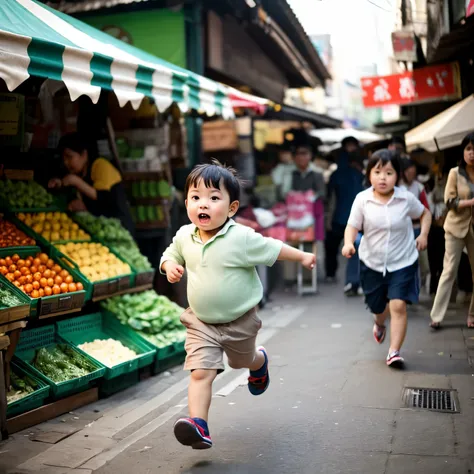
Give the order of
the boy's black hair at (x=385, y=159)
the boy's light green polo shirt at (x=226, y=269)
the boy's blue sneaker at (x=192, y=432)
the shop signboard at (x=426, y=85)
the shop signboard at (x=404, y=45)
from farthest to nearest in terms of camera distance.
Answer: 1. the shop signboard at (x=404, y=45)
2. the shop signboard at (x=426, y=85)
3. the boy's black hair at (x=385, y=159)
4. the boy's light green polo shirt at (x=226, y=269)
5. the boy's blue sneaker at (x=192, y=432)

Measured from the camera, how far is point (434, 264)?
10586 mm

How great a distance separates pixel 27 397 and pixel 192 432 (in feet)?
5.50

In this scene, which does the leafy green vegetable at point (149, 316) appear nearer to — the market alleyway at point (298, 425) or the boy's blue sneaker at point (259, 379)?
the market alleyway at point (298, 425)

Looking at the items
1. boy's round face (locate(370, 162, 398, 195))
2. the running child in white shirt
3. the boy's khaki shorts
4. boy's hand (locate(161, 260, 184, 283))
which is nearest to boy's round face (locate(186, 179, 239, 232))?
boy's hand (locate(161, 260, 184, 283))

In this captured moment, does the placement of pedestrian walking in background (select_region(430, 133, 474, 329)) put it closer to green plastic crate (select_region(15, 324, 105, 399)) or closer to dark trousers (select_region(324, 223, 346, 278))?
green plastic crate (select_region(15, 324, 105, 399))

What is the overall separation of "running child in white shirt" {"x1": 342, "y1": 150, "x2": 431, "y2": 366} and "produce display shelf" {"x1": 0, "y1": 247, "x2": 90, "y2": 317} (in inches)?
96.2

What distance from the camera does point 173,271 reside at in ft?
14.4

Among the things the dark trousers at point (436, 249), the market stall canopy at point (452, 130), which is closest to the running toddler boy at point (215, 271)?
the market stall canopy at point (452, 130)

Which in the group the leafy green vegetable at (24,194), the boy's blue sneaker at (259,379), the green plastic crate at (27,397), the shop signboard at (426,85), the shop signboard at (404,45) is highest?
the shop signboard at (404,45)

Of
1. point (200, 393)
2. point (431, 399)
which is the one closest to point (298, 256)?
point (200, 393)

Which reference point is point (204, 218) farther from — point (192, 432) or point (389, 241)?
point (389, 241)

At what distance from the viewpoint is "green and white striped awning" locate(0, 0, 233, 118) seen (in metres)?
4.92

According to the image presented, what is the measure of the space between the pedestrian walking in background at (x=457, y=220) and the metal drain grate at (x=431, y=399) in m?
2.63

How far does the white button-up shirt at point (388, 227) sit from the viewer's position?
6543 millimetres
